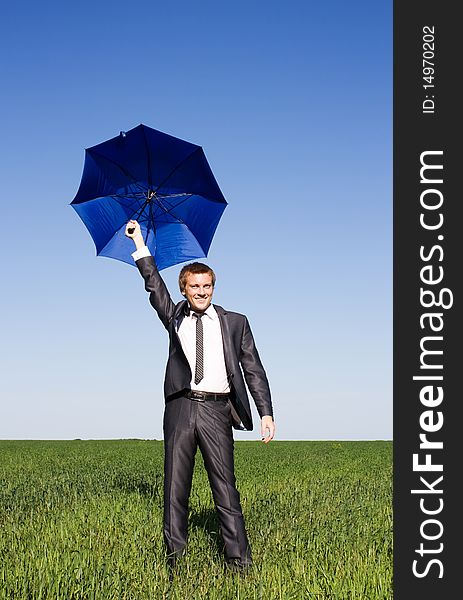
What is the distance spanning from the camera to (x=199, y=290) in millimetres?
6773

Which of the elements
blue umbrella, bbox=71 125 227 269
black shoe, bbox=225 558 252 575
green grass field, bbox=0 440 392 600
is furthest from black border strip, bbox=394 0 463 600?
blue umbrella, bbox=71 125 227 269

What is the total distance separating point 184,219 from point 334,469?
11327 millimetres

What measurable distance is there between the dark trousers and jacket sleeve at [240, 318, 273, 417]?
320mm

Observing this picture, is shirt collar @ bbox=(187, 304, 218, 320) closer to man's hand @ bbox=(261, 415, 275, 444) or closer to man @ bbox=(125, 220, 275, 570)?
man @ bbox=(125, 220, 275, 570)

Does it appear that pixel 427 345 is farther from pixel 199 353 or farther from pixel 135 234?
pixel 135 234

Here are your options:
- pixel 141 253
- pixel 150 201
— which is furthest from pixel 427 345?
pixel 150 201

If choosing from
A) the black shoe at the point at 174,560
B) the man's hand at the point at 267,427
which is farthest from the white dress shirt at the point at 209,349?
the black shoe at the point at 174,560

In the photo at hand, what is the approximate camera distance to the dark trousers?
21.6 ft

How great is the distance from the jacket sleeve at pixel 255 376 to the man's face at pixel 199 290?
495 millimetres

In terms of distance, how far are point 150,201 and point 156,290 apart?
6.36 feet

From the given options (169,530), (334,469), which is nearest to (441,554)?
(169,530)

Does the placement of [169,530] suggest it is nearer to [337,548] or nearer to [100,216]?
[337,548]

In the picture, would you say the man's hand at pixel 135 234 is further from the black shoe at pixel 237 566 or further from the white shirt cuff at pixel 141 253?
the black shoe at pixel 237 566

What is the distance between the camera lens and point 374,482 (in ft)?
48.4
